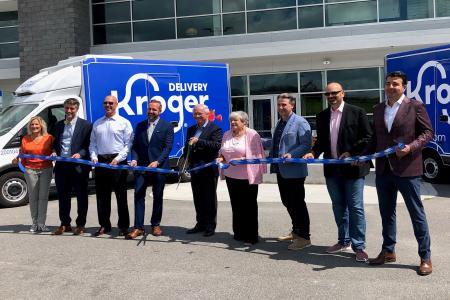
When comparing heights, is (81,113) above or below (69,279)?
above

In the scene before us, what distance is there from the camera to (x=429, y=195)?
9.79 meters

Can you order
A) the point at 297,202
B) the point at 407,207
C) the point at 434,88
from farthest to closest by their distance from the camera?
the point at 434,88 → the point at 297,202 → the point at 407,207

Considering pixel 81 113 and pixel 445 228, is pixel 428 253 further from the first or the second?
pixel 81 113

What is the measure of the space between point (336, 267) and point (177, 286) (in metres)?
1.67

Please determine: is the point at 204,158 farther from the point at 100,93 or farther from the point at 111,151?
the point at 100,93

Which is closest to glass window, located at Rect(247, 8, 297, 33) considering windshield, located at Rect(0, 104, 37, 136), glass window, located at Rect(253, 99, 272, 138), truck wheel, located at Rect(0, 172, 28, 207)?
glass window, located at Rect(253, 99, 272, 138)

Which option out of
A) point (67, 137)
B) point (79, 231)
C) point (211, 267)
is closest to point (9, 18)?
point (67, 137)

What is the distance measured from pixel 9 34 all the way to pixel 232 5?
10.8m

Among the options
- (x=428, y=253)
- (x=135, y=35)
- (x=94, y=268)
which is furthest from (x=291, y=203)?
(x=135, y=35)

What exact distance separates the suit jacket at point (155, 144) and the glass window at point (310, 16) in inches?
573

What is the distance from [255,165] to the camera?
248 inches

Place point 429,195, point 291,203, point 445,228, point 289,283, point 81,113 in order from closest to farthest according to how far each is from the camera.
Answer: point 289,283 < point 291,203 < point 445,228 < point 429,195 < point 81,113

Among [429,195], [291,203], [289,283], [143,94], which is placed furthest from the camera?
[143,94]

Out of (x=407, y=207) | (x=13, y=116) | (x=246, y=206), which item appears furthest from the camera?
(x=13, y=116)
